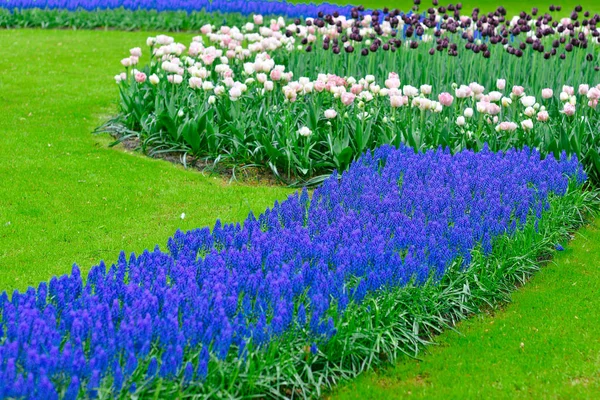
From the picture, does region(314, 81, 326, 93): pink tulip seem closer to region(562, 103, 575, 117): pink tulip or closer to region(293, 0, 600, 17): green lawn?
region(562, 103, 575, 117): pink tulip

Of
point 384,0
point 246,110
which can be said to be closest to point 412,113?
point 246,110

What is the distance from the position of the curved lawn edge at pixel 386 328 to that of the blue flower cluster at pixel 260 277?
8 cm

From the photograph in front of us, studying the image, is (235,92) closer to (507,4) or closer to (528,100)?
(528,100)

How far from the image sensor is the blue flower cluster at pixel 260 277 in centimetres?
407

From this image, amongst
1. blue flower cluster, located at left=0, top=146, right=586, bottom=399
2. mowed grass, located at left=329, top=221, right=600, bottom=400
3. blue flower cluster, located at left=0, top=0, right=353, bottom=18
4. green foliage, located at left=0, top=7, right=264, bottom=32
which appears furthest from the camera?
blue flower cluster, located at left=0, top=0, right=353, bottom=18

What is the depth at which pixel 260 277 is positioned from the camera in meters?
5.03

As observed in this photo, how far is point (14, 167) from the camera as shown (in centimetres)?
880

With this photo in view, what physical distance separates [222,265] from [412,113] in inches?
186

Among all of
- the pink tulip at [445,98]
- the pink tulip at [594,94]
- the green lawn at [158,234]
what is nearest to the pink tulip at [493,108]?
the pink tulip at [445,98]

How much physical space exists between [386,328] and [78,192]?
4142 millimetres

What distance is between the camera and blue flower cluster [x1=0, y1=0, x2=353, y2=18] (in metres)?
18.7

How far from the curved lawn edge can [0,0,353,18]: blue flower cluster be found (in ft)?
41.5

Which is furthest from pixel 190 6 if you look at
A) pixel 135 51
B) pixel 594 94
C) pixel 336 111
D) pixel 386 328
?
pixel 386 328

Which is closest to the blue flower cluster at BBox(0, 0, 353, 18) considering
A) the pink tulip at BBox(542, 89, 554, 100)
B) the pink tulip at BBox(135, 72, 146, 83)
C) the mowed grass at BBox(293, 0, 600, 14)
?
the mowed grass at BBox(293, 0, 600, 14)
